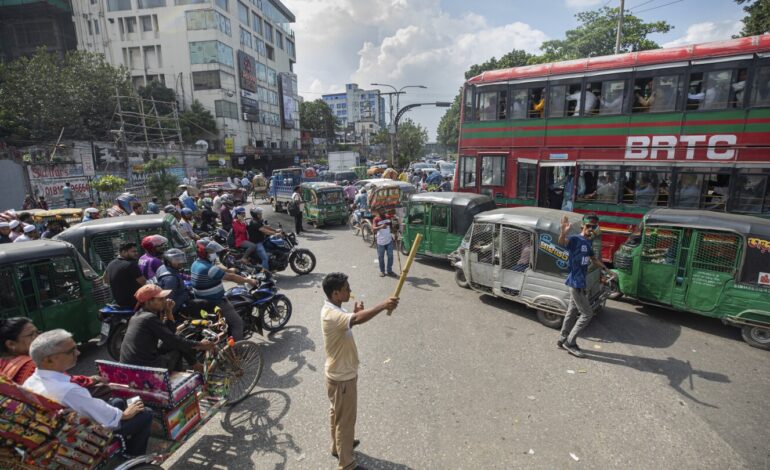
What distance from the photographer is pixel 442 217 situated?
34.8ft

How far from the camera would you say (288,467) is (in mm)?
3812

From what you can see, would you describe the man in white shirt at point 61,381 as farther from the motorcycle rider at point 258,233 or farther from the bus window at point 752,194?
the bus window at point 752,194

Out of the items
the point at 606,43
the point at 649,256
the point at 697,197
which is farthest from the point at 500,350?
the point at 606,43

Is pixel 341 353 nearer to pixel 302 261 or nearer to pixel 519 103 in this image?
pixel 302 261

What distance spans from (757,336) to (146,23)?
5810 cm

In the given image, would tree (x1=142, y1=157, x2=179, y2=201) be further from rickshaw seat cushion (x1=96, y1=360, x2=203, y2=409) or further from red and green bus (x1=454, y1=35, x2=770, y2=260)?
rickshaw seat cushion (x1=96, y1=360, x2=203, y2=409)

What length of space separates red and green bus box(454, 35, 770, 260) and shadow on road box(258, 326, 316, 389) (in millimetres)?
8412

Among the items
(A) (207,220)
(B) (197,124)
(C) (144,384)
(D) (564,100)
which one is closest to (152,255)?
(C) (144,384)

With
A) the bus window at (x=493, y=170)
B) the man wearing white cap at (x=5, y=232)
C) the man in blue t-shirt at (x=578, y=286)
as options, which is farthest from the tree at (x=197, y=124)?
the man in blue t-shirt at (x=578, y=286)

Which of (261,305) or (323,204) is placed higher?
(323,204)

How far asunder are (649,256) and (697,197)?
150 inches

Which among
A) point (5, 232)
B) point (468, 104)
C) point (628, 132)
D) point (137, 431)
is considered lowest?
point (137, 431)

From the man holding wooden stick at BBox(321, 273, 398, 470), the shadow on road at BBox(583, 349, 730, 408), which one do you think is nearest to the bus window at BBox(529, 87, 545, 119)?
the shadow on road at BBox(583, 349, 730, 408)

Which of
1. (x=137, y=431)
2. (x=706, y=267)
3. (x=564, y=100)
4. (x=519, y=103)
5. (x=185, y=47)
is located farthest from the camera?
(x=185, y=47)
